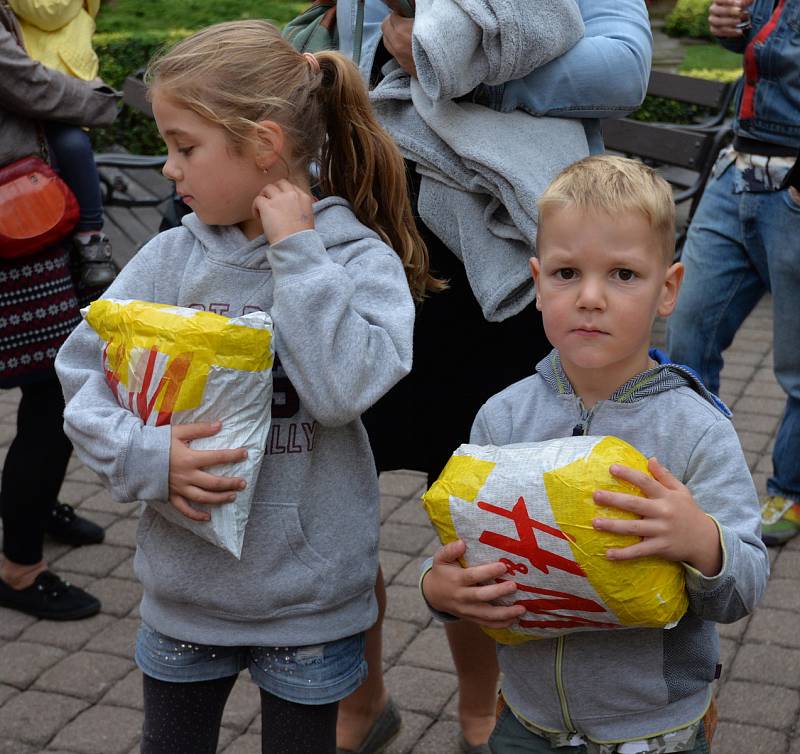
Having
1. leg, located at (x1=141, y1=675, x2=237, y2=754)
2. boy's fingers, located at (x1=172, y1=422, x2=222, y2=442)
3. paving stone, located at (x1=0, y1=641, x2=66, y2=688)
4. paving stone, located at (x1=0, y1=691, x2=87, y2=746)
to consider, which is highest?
boy's fingers, located at (x1=172, y1=422, x2=222, y2=442)

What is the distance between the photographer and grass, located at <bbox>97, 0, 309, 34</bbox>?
1289cm

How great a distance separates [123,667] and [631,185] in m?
2.48

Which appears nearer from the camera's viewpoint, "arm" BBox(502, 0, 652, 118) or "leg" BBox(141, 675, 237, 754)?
"leg" BBox(141, 675, 237, 754)

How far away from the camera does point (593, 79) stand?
2.65 meters

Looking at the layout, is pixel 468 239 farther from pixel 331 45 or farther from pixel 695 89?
pixel 695 89

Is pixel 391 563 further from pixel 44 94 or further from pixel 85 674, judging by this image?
pixel 44 94

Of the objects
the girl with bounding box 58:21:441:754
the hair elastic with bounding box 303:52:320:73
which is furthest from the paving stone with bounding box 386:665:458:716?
the hair elastic with bounding box 303:52:320:73

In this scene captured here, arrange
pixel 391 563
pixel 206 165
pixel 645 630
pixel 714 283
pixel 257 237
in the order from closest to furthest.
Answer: pixel 645 630 < pixel 206 165 < pixel 257 237 < pixel 714 283 < pixel 391 563

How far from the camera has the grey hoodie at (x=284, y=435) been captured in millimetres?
2203

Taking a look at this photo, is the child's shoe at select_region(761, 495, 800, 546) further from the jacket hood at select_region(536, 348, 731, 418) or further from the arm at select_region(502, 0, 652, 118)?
the jacket hood at select_region(536, 348, 731, 418)

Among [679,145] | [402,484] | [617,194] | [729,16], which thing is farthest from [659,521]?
[679,145]

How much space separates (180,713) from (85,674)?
5.00ft

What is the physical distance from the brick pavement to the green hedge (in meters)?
13.0

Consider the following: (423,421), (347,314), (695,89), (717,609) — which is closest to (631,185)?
(347,314)
